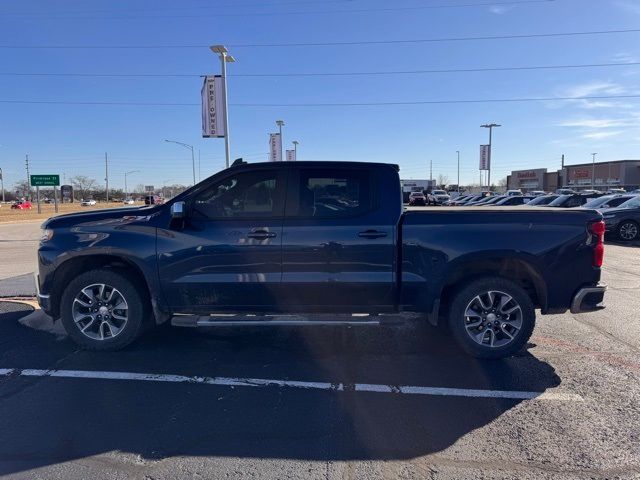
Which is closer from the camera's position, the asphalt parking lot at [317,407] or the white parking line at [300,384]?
the asphalt parking lot at [317,407]

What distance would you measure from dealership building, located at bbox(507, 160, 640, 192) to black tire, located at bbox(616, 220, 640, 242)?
61.5 metres

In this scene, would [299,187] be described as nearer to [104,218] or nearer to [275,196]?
[275,196]

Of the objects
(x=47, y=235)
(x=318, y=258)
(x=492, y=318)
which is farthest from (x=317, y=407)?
(x=47, y=235)

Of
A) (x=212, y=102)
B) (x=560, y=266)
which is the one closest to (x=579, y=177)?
(x=212, y=102)

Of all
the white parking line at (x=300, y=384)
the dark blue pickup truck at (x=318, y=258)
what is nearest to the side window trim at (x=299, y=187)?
the dark blue pickup truck at (x=318, y=258)

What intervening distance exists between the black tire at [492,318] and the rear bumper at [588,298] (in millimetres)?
424

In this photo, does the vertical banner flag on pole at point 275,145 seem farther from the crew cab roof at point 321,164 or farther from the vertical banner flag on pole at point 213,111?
the crew cab roof at point 321,164

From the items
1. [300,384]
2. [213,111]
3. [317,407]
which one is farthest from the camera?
[213,111]

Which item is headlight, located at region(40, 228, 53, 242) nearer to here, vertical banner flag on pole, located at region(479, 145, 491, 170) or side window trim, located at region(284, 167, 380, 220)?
side window trim, located at region(284, 167, 380, 220)

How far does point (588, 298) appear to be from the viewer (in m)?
4.96

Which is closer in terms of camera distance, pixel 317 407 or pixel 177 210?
pixel 317 407

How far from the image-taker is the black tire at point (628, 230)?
1695 cm

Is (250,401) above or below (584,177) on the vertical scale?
below

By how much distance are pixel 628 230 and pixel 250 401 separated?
17254 millimetres
